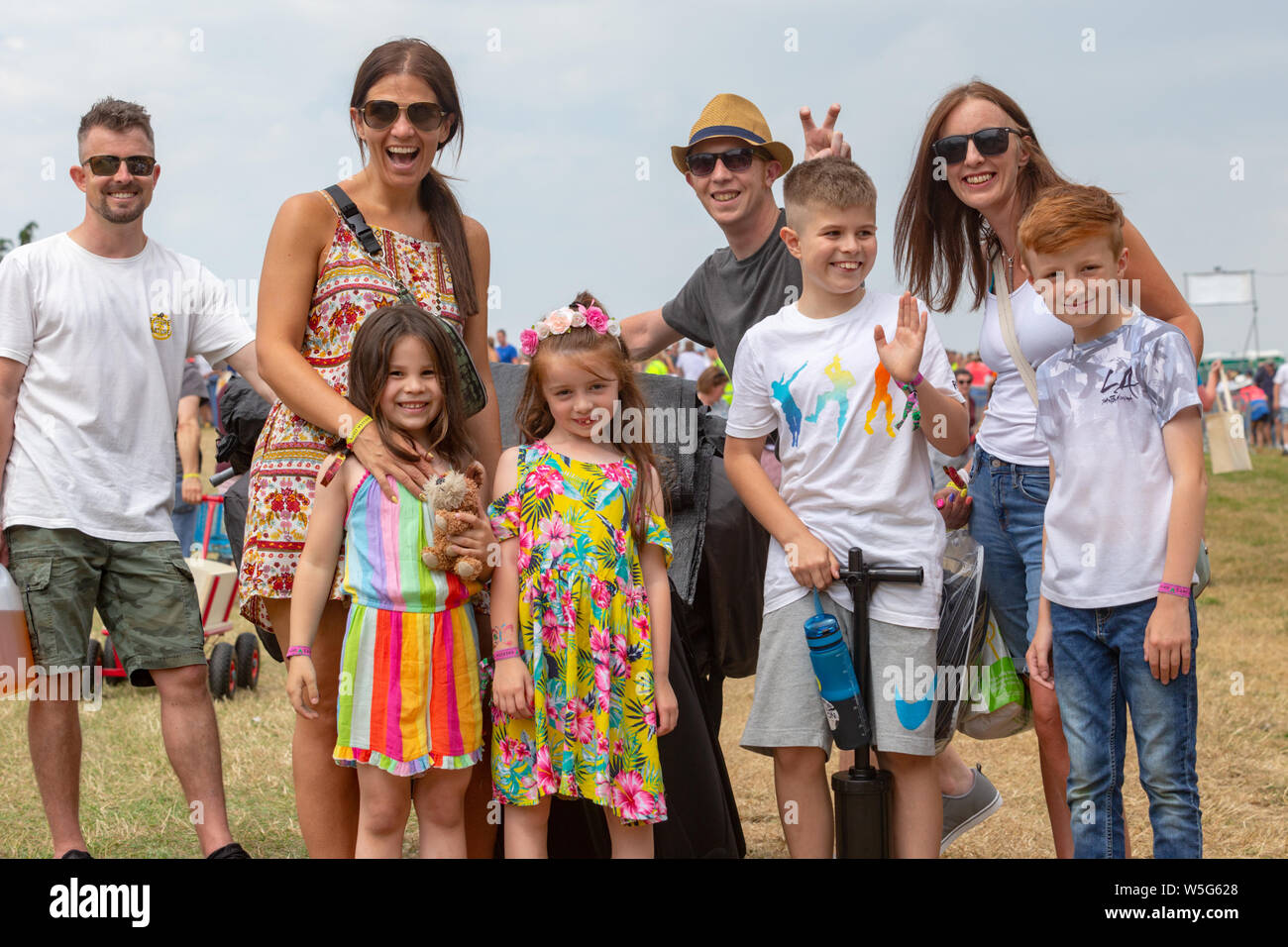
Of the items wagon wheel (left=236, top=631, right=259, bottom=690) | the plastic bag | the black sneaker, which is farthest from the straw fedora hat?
wagon wheel (left=236, top=631, right=259, bottom=690)

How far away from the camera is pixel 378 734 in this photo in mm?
2777

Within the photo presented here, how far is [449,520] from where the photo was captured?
9.11 feet

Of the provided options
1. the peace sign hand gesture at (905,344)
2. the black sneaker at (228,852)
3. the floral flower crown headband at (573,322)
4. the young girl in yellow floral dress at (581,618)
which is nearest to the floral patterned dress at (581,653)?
the young girl in yellow floral dress at (581,618)

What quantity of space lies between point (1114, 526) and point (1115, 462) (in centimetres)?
14

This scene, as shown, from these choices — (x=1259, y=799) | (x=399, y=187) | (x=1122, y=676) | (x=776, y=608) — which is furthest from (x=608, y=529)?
(x=1259, y=799)

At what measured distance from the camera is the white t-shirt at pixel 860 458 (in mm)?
2939

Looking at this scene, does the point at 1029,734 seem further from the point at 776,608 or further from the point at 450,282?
the point at 450,282

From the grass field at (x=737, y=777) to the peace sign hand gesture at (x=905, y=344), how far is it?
1826mm

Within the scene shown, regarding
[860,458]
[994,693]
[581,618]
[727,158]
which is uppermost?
[727,158]

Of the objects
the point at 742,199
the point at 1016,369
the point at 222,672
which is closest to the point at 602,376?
the point at 742,199

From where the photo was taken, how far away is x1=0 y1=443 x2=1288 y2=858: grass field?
422cm

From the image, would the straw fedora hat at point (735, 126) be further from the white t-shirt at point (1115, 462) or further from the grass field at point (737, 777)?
the grass field at point (737, 777)

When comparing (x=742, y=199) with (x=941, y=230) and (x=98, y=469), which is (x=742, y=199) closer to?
(x=941, y=230)

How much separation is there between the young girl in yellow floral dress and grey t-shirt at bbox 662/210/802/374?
68cm
